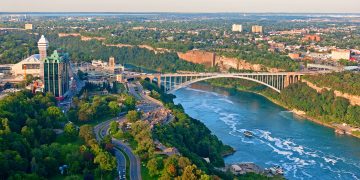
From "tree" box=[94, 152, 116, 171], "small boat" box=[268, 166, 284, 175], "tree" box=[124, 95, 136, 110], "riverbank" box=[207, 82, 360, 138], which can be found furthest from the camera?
"riverbank" box=[207, 82, 360, 138]

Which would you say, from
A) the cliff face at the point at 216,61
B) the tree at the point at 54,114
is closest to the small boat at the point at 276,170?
the tree at the point at 54,114

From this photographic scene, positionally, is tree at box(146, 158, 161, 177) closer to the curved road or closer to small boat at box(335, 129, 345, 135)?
the curved road

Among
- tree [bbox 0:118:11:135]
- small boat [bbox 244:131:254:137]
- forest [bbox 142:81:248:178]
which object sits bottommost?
small boat [bbox 244:131:254:137]

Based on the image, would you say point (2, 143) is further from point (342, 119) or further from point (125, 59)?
point (125, 59)

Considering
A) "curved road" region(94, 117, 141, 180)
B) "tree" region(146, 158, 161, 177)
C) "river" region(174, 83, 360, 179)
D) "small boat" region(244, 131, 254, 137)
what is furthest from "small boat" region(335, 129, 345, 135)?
"tree" region(146, 158, 161, 177)

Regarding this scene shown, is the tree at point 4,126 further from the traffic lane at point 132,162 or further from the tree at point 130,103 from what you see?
the tree at point 130,103

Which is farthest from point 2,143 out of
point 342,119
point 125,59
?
point 125,59
